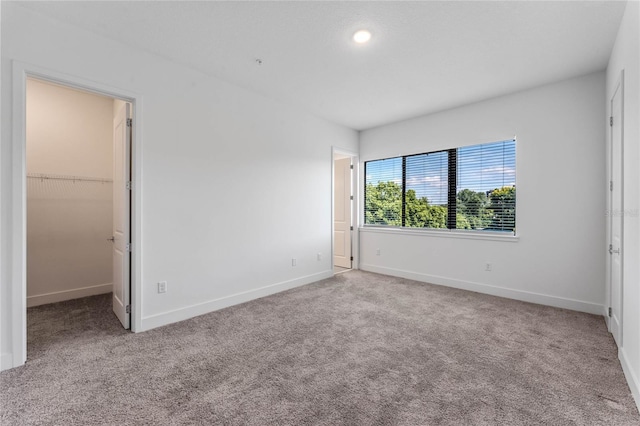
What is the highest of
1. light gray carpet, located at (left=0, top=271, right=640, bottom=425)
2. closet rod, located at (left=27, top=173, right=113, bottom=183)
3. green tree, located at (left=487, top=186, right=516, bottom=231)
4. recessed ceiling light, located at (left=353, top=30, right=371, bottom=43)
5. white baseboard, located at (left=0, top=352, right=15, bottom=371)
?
recessed ceiling light, located at (left=353, top=30, right=371, bottom=43)

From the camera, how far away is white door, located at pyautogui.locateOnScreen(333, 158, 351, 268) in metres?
5.88

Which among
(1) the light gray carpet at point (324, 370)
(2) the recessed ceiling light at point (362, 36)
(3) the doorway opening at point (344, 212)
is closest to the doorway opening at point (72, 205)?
(1) the light gray carpet at point (324, 370)

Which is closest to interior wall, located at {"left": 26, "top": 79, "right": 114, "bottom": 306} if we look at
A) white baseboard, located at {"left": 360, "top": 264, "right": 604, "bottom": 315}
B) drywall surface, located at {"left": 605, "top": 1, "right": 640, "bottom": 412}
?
white baseboard, located at {"left": 360, "top": 264, "right": 604, "bottom": 315}

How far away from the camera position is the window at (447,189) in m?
4.09

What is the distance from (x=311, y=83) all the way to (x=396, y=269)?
11.1 ft

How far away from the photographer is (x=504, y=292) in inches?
157

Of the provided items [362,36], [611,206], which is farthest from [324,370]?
[611,206]

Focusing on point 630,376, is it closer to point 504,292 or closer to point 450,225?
point 504,292

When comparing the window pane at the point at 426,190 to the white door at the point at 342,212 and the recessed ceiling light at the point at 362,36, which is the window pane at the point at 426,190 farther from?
the recessed ceiling light at the point at 362,36

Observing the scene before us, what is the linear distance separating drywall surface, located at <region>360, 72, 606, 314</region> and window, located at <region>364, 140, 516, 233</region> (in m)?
0.18

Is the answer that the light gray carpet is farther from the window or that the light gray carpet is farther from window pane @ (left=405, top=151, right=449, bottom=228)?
window pane @ (left=405, top=151, right=449, bottom=228)

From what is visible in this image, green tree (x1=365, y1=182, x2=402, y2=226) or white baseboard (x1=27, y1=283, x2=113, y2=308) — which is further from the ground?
green tree (x1=365, y1=182, x2=402, y2=226)

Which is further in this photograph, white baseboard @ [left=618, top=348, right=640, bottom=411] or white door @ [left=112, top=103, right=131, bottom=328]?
white door @ [left=112, top=103, right=131, bottom=328]

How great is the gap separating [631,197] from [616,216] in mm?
756
